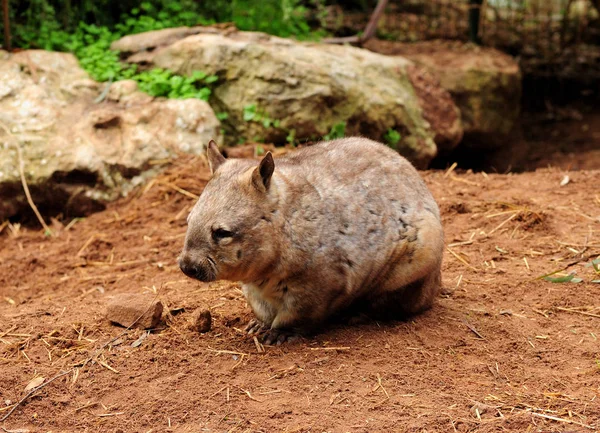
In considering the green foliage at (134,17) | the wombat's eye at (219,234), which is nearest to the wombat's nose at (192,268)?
the wombat's eye at (219,234)

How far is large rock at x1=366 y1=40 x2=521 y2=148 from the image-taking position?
9.86m

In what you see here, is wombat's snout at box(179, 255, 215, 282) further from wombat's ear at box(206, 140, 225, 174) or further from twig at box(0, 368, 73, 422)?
twig at box(0, 368, 73, 422)

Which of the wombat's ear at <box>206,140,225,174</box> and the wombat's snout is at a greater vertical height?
the wombat's ear at <box>206,140,225,174</box>

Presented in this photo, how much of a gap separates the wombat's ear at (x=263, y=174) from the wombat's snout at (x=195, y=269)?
510mm

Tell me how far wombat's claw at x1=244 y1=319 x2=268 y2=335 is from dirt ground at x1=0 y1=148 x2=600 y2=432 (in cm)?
8

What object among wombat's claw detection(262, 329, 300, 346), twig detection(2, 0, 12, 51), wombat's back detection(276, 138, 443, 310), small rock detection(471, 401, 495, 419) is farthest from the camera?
twig detection(2, 0, 12, 51)

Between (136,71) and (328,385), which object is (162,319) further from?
(136,71)

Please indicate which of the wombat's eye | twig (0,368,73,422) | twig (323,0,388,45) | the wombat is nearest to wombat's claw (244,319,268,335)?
the wombat

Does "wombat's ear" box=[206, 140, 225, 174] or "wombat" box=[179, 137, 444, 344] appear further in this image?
"wombat's ear" box=[206, 140, 225, 174]

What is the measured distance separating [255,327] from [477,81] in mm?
6408

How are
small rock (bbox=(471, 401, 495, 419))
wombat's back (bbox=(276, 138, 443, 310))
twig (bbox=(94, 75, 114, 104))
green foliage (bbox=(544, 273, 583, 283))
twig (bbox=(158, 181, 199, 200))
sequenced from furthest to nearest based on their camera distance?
twig (bbox=(94, 75, 114, 104)) < twig (bbox=(158, 181, 199, 200)) < green foliage (bbox=(544, 273, 583, 283)) < wombat's back (bbox=(276, 138, 443, 310)) < small rock (bbox=(471, 401, 495, 419))

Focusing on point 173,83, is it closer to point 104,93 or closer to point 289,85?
point 104,93

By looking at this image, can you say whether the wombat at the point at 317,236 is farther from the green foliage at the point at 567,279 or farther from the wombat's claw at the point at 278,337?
the green foliage at the point at 567,279

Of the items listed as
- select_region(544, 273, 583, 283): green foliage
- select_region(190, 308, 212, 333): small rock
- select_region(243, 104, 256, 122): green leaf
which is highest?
select_region(243, 104, 256, 122): green leaf
